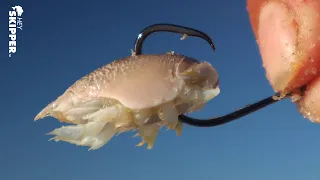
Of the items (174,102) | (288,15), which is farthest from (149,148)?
(288,15)

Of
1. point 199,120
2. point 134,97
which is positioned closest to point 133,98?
point 134,97

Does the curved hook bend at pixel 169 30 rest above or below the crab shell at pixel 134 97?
above

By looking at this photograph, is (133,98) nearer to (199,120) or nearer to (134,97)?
(134,97)

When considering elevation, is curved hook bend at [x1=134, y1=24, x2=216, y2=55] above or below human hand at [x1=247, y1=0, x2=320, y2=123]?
above

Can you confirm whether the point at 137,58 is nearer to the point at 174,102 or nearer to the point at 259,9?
the point at 174,102
